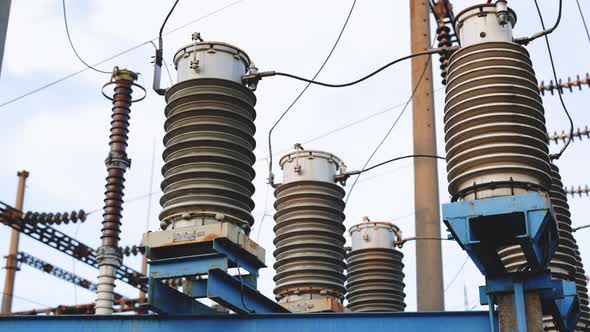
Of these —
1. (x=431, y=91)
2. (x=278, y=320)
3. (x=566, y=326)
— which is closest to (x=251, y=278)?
(x=278, y=320)

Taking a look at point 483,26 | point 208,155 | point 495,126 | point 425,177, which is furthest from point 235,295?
point 425,177

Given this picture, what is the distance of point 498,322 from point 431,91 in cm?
982

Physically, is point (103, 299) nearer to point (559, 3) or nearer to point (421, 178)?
point (421, 178)

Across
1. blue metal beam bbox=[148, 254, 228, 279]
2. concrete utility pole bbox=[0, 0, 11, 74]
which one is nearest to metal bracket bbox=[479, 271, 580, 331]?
blue metal beam bbox=[148, 254, 228, 279]

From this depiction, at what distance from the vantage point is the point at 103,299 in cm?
2064

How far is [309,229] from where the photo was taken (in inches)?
620

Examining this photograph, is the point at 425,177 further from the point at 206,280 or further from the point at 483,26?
the point at 206,280

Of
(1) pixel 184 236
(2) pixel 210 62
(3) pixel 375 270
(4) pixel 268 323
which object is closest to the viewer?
(4) pixel 268 323

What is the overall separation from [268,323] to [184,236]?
1.48 meters

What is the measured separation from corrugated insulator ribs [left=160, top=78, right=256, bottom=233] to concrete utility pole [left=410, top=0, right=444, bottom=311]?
6550 mm

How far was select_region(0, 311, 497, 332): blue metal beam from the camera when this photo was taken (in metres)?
10.2

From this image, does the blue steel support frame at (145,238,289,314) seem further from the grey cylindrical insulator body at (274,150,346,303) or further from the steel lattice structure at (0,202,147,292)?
the steel lattice structure at (0,202,147,292)

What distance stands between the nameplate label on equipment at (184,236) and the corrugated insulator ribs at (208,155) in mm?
239

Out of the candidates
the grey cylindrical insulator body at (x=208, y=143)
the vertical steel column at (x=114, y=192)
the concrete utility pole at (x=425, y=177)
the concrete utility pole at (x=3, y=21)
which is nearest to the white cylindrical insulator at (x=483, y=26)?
the grey cylindrical insulator body at (x=208, y=143)
